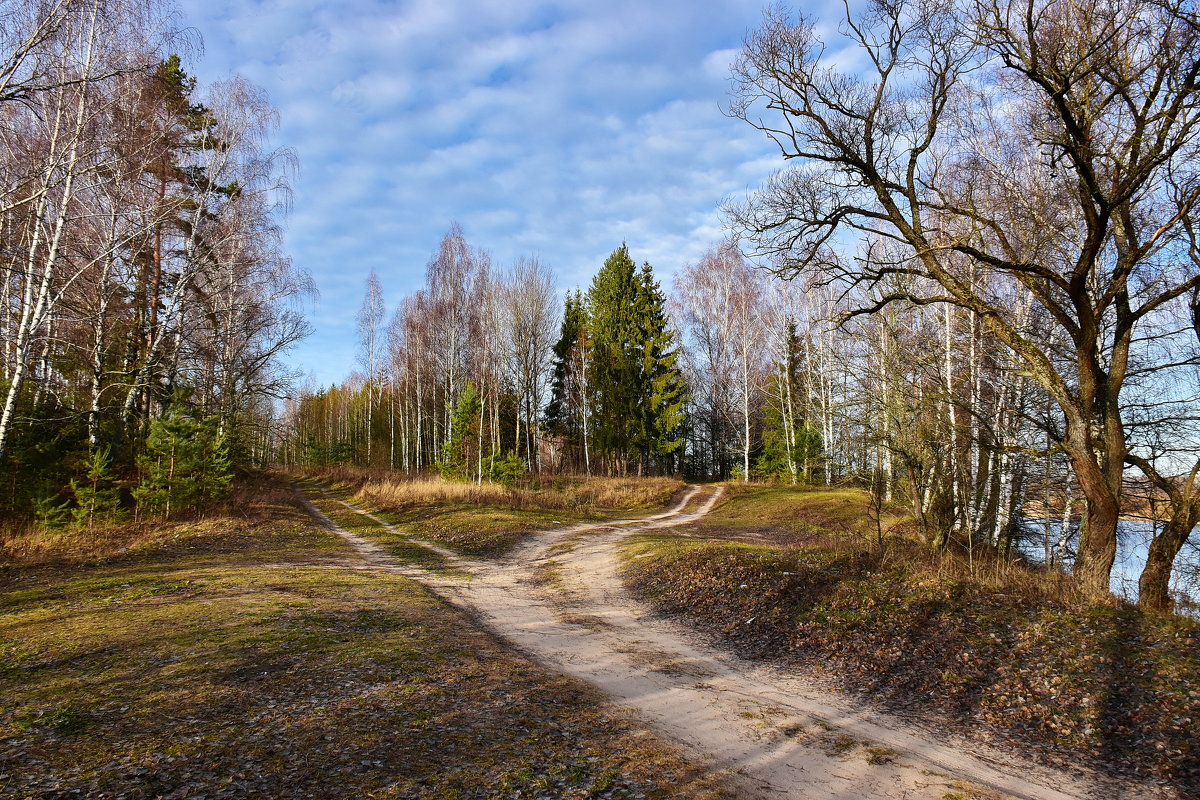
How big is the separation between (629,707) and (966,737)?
2.70 m

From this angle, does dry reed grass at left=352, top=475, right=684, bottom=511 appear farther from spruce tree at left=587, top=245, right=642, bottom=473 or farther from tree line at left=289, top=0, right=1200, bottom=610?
tree line at left=289, top=0, right=1200, bottom=610

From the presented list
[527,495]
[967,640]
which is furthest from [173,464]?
[967,640]

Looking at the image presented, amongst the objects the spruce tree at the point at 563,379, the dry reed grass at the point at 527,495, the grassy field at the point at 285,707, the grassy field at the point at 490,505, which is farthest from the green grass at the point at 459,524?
the spruce tree at the point at 563,379

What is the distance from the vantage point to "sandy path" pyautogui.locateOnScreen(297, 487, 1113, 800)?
3.87 metres

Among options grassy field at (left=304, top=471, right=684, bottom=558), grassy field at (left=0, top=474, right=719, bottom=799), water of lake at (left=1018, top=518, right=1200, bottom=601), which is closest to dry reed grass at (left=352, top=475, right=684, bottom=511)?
grassy field at (left=304, top=471, right=684, bottom=558)

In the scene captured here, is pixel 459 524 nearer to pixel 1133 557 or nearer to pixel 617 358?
pixel 1133 557

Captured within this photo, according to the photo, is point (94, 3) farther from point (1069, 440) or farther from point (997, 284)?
A: point (997, 284)

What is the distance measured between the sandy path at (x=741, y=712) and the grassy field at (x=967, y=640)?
53 cm

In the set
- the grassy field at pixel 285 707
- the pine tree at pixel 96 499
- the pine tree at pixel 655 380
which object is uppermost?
the pine tree at pixel 655 380

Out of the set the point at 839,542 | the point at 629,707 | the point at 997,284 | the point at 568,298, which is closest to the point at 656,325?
the point at 568,298

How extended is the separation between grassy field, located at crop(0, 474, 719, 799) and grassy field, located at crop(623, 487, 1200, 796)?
119 inches

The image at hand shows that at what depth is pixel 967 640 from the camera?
6.38m

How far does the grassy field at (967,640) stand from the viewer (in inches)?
186

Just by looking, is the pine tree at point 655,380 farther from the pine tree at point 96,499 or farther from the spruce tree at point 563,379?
the pine tree at point 96,499
